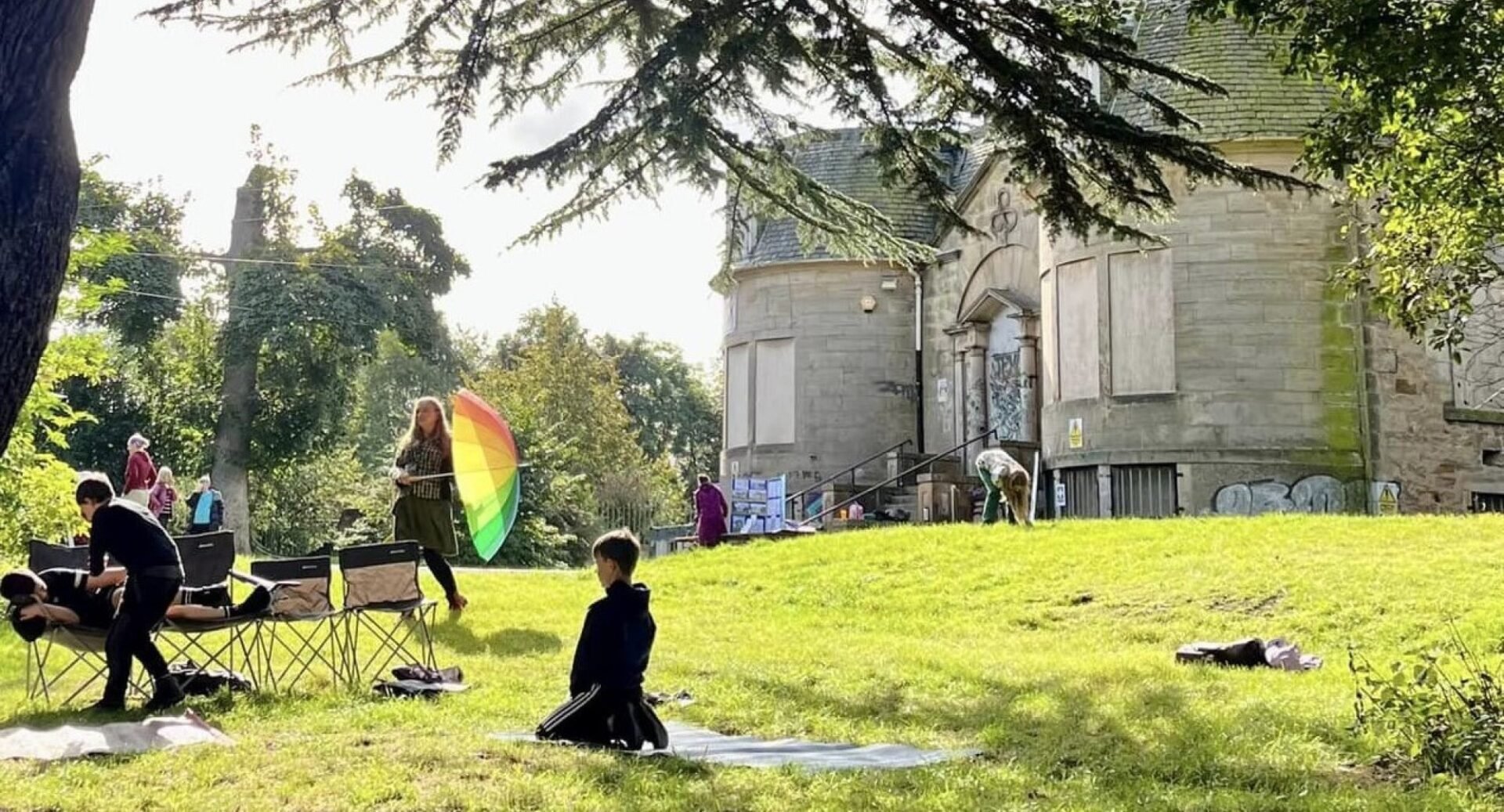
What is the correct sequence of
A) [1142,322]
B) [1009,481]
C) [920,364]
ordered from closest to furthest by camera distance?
Answer: [1009,481] < [1142,322] < [920,364]

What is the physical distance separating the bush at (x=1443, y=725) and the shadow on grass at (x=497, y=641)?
6545 mm

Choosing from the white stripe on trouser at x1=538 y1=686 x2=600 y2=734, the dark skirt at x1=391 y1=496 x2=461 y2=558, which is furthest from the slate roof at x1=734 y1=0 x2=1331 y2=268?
the white stripe on trouser at x1=538 y1=686 x2=600 y2=734

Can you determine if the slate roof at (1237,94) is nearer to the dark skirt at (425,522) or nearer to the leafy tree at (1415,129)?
the leafy tree at (1415,129)

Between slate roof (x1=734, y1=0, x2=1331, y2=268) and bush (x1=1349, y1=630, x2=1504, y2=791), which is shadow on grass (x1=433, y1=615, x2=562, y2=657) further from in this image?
slate roof (x1=734, y1=0, x2=1331, y2=268)

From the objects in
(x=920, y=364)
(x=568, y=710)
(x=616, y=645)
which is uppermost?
(x=920, y=364)

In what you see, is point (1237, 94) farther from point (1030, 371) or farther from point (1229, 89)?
point (1030, 371)

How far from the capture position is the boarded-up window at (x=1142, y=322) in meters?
23.3

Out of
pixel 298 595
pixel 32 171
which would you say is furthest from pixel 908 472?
pixel 32 171

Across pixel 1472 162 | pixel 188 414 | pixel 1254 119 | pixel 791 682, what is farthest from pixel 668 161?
pixel 188 414

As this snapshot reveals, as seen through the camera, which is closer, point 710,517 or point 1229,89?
point 710,517

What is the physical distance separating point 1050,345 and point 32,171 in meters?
22.0

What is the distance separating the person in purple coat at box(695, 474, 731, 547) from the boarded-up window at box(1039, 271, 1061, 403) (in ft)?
23.6

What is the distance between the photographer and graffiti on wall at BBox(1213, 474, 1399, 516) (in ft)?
74.0

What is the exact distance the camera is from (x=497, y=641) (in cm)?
1152
